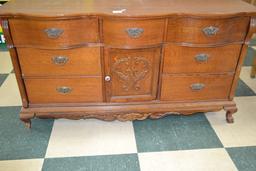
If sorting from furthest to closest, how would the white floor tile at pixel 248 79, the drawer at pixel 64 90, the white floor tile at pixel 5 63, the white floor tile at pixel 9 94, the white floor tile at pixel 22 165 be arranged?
the white floor tile at pixel 5 63 → the white floor tile at pixel 248 79 → the white floor tile at pixel 9 94 → the drawer at pixel 64 90 → the white floor tile at pixel 22 165

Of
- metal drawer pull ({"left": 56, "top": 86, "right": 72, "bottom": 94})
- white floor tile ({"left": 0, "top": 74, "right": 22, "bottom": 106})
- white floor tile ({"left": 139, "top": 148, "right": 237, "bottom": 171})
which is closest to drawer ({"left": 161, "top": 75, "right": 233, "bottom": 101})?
white floor tile ({"left": 139, "top": 148, "right": 237, "bottom": 171})

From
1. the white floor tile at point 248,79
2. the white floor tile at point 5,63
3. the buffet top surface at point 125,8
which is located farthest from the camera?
the white floor tile at point 5,63

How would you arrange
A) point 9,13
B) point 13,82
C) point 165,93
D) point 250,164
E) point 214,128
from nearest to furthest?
point 9,13 < point 250,164 < point 165,93 < point 214,128 < point 13,82

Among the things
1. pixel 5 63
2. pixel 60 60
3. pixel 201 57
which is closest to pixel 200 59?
pixel 201 57

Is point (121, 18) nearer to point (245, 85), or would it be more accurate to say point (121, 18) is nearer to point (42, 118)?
point (42, 118)

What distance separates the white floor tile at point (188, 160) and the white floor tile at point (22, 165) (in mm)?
584

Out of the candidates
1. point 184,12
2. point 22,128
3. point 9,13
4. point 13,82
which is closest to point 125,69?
point 184,12

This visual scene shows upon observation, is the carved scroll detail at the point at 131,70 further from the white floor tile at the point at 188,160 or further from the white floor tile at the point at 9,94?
the white floor tile at the point at 9,94

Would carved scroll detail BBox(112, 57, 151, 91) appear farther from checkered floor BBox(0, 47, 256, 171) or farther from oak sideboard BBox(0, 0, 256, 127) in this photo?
checkered floor BBox(0, 47, 256, 171)

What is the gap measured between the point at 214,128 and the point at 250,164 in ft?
1.07

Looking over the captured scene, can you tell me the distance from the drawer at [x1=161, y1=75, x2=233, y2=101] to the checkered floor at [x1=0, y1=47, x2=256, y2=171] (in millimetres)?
232

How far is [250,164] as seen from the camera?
52.1 inches

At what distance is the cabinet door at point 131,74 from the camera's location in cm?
132

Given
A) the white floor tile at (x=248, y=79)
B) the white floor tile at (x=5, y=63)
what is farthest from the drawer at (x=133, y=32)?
the white floor tile at (x=5, y=63)
